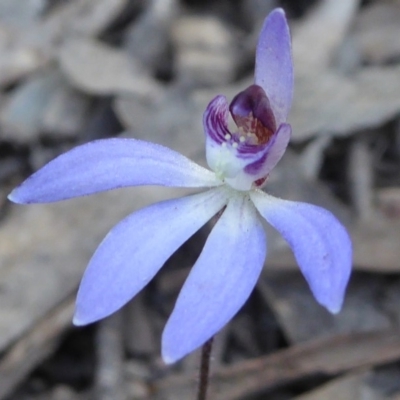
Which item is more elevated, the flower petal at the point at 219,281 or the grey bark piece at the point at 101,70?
the flower petal at the point at 219,281

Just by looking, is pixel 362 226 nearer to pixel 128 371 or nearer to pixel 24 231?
pixel 128 371

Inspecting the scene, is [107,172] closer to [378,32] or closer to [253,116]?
[253,116]

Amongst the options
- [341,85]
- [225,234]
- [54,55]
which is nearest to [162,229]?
[225,234]

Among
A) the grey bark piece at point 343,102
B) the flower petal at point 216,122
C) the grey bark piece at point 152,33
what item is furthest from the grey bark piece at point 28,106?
the flower petal at point 216,122

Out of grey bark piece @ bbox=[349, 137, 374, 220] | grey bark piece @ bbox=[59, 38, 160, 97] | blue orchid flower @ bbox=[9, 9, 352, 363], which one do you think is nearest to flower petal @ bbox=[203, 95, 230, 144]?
blue orchid flower @ bbox=[9, 9, 352, 363]

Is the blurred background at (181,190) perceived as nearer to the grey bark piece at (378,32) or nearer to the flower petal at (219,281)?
the grey bark piece at (378,32)

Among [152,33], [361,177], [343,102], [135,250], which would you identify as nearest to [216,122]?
[135,250]
